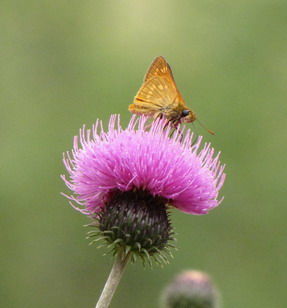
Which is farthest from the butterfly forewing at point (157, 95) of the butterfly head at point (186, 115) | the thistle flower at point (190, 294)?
the thistle flower at point (190, 294)

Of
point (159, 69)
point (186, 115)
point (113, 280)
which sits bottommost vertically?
point (113, 280)

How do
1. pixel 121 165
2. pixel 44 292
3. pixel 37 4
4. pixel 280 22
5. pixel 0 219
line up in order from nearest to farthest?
pixel 121 165, pixel 44 292, pixel 0 219, pixel 37 4, pixel 280 22

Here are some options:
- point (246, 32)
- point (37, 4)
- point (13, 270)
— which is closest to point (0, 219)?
point (13, 270)

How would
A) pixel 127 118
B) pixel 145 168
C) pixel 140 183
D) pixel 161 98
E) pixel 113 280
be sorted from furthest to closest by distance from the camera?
pixel 127 118 < pixel 161 98 < pixel 140 183 < pixel 145 168 < pixel 113 280

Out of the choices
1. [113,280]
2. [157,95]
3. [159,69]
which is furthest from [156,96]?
[113,280]

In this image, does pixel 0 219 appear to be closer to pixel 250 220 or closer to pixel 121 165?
pixel 250 220

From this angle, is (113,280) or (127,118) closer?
(113,280)

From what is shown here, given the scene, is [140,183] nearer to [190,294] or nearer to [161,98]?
[161,98]
